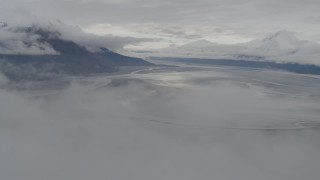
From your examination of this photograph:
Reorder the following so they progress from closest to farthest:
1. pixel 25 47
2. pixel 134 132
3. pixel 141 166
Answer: pixel 141 166
pixel 134 132
pixel 25 47

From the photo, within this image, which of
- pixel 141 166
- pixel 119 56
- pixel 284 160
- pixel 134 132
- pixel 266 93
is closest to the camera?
pixel 141 166

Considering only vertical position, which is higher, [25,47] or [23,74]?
[25,47]

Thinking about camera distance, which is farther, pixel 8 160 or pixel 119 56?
pixel 119 56

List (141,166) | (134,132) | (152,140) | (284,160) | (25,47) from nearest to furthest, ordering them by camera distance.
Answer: (141,166) → (284,160) → (152,140) → (134,132) → (25,47)

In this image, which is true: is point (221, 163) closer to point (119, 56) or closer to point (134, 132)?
point (134, 132)

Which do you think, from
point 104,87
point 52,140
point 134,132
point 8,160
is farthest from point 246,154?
point 104,87

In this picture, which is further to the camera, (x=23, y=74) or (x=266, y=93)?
(x=23, y=74)

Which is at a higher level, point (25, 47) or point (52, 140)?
point (25, 47)

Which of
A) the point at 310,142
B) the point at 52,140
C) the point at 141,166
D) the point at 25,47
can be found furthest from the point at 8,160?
the point at 25,47

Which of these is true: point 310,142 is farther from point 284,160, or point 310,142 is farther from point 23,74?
point 23,74
